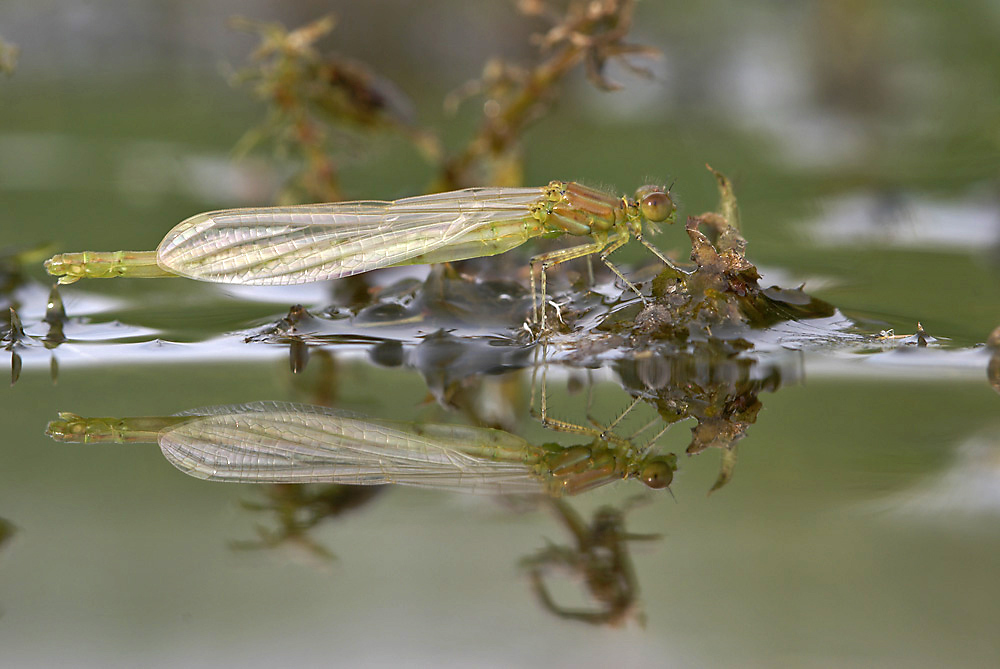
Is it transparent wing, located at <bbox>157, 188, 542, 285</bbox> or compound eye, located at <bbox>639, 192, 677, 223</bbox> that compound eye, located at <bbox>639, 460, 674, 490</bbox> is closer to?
transparent wing, located at <bbox>157, 188, 542, 285</bbox>

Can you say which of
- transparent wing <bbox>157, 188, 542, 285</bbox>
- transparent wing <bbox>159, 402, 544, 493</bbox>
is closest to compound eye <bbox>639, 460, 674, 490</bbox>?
transparent wing <bbox>159, 402, 544, 493</bbox>

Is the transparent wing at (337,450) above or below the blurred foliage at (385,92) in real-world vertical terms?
below

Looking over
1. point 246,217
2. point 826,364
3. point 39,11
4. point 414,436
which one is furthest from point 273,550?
point 39,11

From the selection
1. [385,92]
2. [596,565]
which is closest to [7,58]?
[385,92]

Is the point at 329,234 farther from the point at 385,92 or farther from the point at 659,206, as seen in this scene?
the point at 659,206

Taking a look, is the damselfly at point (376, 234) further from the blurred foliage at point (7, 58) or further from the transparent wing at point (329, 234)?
the blurred foliage at point (7, 58)

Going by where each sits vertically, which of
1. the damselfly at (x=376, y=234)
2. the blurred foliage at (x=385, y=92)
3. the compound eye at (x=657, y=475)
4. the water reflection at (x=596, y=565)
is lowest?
the water reflection at (x=596, y=565)

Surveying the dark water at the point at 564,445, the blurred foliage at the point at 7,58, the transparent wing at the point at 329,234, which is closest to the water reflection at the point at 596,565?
the dark water at the point at 564,445
